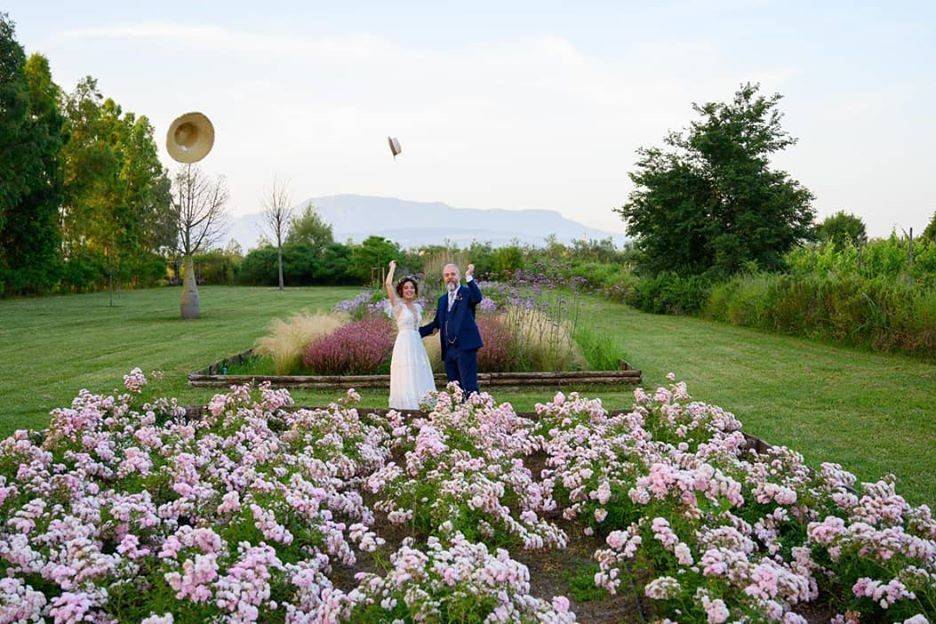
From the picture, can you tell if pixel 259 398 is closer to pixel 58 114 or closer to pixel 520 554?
pixel 520 554

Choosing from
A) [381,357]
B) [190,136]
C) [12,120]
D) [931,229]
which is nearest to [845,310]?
[381,357]

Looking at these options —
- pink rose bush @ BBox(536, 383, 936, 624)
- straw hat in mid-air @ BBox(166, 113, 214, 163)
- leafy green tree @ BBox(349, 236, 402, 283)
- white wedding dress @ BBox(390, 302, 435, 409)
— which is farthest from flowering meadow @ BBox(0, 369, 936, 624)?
leafy green tree @ BBox(349, 236, 402, 283)

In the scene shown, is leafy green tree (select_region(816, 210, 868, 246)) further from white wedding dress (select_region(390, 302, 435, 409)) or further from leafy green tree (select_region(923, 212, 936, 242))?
white wedding dress (select_region(390, 302, 435, 409))

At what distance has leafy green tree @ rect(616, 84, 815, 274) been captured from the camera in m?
19.3

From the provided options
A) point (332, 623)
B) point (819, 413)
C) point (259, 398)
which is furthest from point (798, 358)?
point (332, 623)

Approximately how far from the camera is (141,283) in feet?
127

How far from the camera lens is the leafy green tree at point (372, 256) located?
36562mm

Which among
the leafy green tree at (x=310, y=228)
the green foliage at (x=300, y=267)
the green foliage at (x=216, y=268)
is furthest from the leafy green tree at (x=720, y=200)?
the leafy green tree at (x=310, y=228)

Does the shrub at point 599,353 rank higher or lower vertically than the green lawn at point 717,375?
higher

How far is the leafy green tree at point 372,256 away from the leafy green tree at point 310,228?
12051mm

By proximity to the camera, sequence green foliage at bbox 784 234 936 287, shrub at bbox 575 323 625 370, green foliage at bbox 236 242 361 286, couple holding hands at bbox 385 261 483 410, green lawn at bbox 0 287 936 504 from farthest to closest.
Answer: green foliage at bbox 236 242 361 286 < green foliage at bbox 784 234 936 287 < shrub at bbox 575 323 625 370 < couple holding hands at bbox 385 261 483 410 < green lawn at bbox 0 287 936 504

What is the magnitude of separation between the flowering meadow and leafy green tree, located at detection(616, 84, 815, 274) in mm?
14973

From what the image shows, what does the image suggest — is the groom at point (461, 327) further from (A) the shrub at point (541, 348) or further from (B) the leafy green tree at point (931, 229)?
(B) the leafy green tree at point (931, 229)

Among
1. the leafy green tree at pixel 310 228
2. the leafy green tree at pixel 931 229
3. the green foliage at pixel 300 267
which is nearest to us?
the leafy green tree at pixel 931 229
